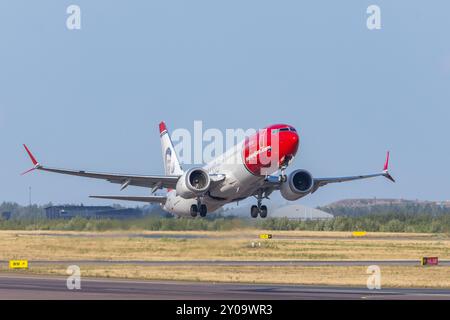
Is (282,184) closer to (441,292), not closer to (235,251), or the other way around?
(235,251)

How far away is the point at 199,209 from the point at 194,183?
294 centimetres

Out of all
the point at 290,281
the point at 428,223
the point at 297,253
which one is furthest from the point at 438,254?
the point at 428,223

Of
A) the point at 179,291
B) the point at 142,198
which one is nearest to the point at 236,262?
the point at 142,198

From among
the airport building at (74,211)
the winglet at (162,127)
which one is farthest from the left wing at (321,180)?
the airport building at (74,211)

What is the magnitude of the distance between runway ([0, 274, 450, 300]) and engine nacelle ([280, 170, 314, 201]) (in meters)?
17.2

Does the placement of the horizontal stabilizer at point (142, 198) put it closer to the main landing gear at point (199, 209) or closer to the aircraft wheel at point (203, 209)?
the main landing gear at point (199, 209)

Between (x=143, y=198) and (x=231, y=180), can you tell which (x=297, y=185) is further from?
(x=143, y=198)

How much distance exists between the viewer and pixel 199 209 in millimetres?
60781

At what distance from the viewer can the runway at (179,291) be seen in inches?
1345

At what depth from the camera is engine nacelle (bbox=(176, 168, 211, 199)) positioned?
57594mm

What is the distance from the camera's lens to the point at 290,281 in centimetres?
4472

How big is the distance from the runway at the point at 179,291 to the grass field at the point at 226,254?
409 cm
